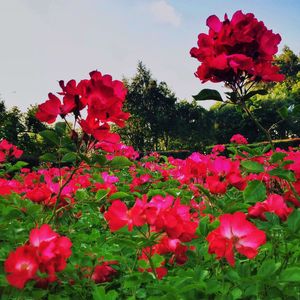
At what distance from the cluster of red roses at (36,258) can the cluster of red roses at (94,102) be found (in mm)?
412

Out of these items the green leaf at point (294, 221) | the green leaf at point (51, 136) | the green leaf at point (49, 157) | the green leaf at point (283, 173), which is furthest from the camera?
the green leaf at point (49, 157)

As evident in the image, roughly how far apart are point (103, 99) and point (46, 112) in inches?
10.5

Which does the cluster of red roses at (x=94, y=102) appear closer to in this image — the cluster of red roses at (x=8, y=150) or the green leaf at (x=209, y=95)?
the green leaf at (x=209, y=95)

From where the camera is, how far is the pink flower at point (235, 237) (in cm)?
116

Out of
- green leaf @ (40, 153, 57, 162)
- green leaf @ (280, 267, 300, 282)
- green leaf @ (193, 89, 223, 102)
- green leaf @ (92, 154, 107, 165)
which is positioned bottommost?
green leaf @ (280, 267, 300, 282)

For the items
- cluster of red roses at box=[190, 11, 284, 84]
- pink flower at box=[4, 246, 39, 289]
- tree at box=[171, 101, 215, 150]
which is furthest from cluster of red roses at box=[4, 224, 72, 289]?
tree at box=[171, 101, 215, 150]

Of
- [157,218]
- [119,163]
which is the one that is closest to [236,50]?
[119,163]

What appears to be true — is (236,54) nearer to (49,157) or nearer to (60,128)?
(60,128)

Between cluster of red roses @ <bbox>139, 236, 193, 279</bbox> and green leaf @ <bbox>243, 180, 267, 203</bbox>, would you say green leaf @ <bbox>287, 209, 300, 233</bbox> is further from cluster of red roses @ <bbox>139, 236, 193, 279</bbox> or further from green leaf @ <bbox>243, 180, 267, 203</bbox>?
cluster of red roses @ <bbox>139, 236, 193, 279</bbox>

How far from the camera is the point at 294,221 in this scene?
1.27 metres

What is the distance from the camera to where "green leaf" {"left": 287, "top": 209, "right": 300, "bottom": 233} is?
1265 millimetres

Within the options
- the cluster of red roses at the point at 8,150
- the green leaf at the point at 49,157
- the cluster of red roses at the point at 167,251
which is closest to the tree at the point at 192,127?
the cluster of red roses at the point at 8,150

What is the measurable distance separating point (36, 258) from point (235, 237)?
576 millimetres

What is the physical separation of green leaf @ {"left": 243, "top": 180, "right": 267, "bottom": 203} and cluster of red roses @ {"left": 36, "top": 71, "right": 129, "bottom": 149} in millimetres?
534
